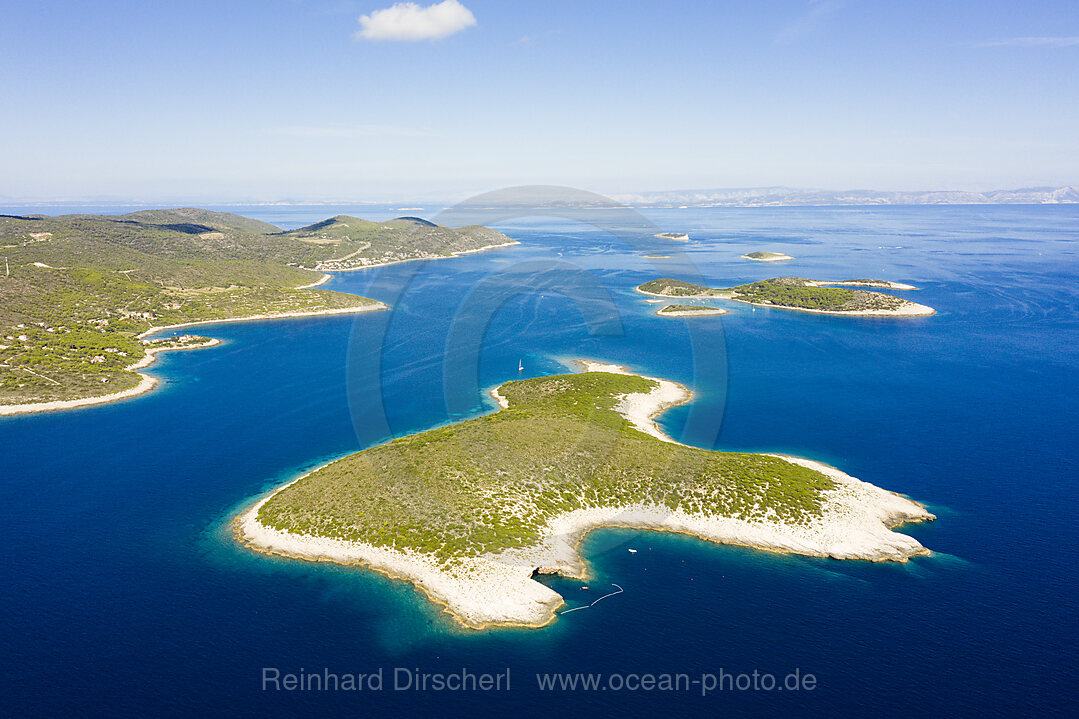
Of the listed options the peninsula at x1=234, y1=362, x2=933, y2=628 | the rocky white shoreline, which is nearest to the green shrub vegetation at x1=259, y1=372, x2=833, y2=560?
the peninsula at x1=234, y1=362, x2=933, y2=628

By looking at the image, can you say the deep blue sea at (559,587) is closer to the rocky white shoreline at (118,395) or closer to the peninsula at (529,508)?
the peninsula at (529,508)

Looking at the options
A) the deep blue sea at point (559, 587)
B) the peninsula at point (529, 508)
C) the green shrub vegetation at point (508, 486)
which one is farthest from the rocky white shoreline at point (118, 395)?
the green shrub vegetation at point (508, 486)

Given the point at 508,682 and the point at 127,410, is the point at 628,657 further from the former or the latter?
the point at 127,410

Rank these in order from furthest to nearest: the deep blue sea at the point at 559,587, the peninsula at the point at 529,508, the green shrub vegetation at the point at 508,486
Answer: the green shrub vegetation at the point at 508,486, the peninsula at the point at 529,508, the deep blue sea at the point at 559,587

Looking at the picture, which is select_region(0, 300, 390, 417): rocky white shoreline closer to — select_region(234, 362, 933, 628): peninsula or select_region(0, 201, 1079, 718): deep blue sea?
select_region(0, 201, 1079, 718): deep blue sea

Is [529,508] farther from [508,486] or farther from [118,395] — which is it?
[118,395]
